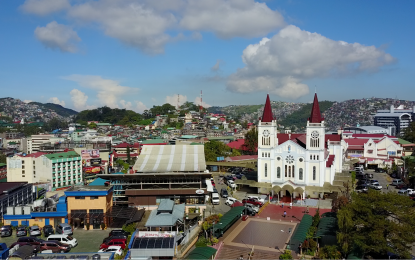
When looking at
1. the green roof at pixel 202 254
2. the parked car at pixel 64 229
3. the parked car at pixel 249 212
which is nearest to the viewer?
the green roof at pixel 202 254

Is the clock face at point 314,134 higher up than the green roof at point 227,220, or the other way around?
the clock face at point 314,134

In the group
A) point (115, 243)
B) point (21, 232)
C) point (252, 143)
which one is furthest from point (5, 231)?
point (252, 143)

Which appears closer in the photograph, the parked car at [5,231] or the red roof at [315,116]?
the parked car at [5,231]

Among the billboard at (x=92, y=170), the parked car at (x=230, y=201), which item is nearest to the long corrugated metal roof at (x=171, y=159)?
the parked car at (x=230, y=201)

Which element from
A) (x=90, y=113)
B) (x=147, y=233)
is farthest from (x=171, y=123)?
(x=147, y=233)

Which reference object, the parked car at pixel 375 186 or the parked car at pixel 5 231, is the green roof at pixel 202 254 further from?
Result: the parked car at pixel 375 186

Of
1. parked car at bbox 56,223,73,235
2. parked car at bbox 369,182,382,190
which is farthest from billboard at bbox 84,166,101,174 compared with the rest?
parked car at bbox 369,182,382,190
